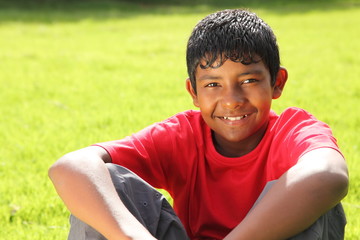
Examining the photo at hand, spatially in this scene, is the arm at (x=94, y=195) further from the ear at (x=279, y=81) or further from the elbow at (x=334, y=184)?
the ear at (x=279, y=81)

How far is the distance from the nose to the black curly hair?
0.14m

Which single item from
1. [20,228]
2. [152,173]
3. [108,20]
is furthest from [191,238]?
[108,20]

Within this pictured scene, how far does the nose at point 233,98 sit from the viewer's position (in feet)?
9.68

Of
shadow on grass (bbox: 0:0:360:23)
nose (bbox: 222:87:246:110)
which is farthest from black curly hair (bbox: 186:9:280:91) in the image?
shadow on grass (bbox: 0:0:360:23)

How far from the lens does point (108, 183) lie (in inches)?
104

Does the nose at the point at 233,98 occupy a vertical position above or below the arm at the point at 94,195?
above

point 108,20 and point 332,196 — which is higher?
point 332,196

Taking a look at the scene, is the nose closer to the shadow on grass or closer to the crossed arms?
the crossed arms

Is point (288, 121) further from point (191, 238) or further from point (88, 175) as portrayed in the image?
point (88, 175)

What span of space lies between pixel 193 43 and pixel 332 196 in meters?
1.11

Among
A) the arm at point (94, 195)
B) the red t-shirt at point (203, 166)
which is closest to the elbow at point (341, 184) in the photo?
the red t-shirt at point (203, 166)

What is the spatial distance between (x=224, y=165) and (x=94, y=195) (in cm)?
74

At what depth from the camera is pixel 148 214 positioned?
9.07 ft

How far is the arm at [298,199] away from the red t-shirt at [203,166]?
404mm
